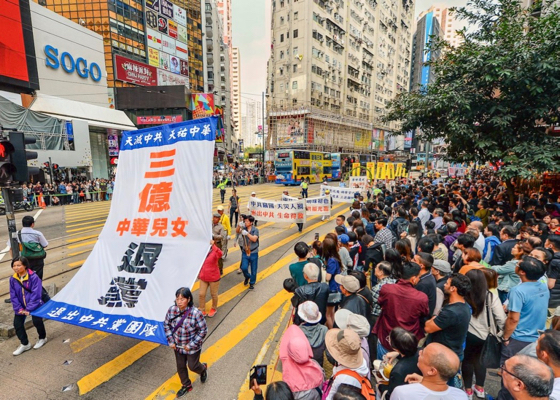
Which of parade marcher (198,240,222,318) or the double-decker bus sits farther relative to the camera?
the double-decker bus

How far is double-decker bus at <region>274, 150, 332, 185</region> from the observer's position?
1239 inches

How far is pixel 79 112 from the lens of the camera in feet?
87.5

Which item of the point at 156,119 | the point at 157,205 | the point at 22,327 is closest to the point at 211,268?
the point at 157,205

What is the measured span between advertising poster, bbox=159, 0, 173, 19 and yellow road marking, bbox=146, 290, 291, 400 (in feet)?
176

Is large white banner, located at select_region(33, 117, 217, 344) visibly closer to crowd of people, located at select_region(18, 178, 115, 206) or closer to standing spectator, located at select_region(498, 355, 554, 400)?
standing spectator, located at select_region(498, 355, 554, 400)

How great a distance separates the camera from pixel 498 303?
333cm

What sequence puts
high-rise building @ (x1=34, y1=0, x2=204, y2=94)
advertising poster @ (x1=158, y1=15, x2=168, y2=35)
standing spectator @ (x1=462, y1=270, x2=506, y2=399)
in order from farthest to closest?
1. advertising poster @ (x1=158, y1=15, x2=168, y2=35)
2. high-rise building @ (x1=34, y1=0, x2=204, y2=94)
3. standing spectator @ (x1=462, y1=270, x2=506, y2=399)

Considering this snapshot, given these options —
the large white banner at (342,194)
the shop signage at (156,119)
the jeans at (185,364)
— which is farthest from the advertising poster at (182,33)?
the jeans at (185,364)

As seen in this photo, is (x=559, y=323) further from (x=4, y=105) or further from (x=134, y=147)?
(x=4, y=105)

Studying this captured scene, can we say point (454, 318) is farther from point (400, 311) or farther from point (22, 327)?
point (22, 327)

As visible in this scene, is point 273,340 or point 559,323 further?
point 273,340

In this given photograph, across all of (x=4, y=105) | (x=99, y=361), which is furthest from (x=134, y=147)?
(x=4, y=105)

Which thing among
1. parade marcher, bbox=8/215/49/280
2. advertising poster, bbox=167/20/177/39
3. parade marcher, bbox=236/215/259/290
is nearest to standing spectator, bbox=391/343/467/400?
parade marcher, bbox=236/215/259/290

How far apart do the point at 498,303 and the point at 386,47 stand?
76.8m
